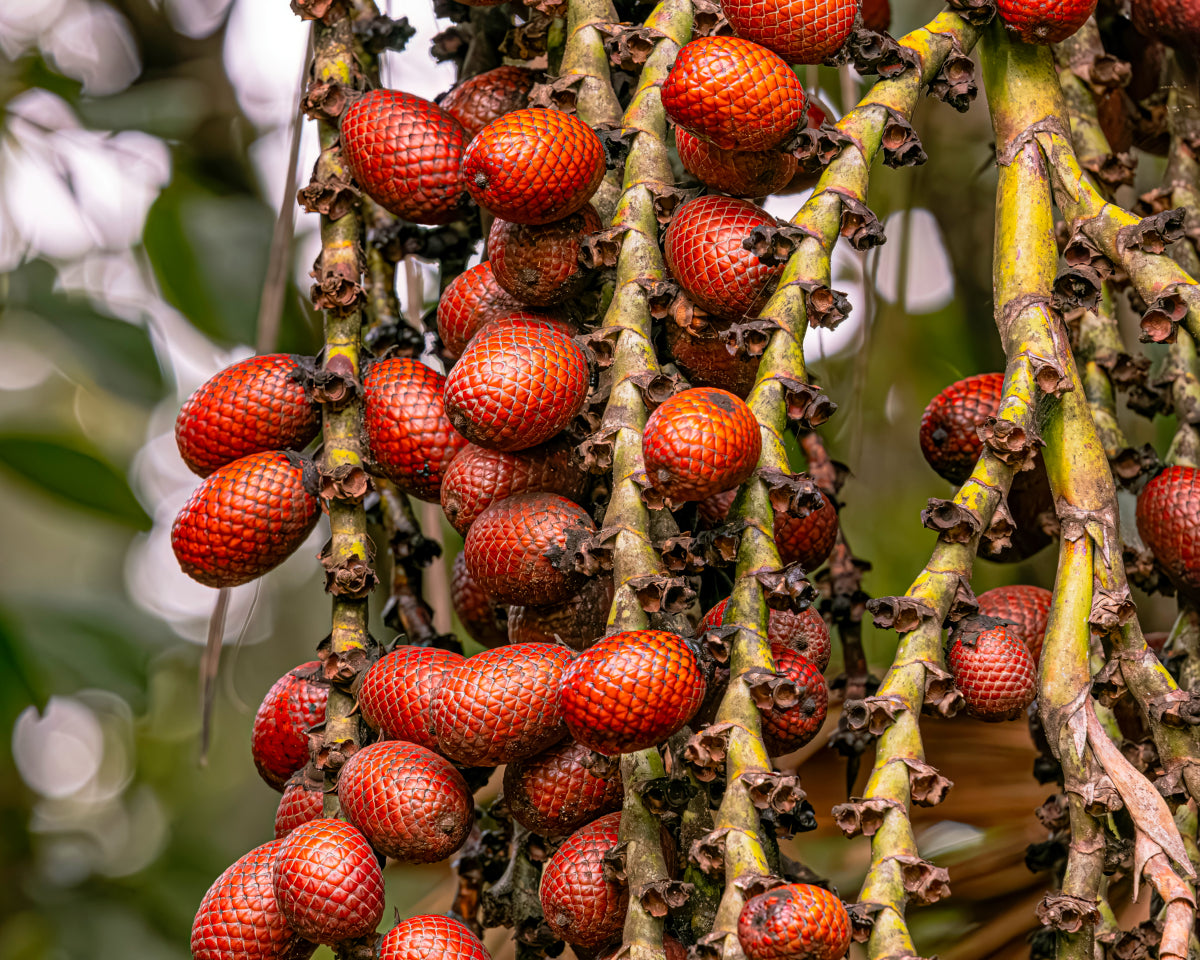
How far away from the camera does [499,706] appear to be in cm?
108

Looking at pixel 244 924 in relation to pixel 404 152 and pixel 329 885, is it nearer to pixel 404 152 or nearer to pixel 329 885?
pixel 329 885

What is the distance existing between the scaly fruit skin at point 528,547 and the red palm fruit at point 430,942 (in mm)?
299

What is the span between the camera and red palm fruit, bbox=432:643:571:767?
108 cm

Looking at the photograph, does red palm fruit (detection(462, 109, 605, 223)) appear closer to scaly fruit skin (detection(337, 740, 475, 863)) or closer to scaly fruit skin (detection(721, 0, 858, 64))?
scaly fruit skin (detection(721, 0, 858, 64))

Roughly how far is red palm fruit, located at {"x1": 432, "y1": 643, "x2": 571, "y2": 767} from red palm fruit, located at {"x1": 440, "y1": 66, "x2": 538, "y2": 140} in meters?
0.66

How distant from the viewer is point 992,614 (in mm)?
1348

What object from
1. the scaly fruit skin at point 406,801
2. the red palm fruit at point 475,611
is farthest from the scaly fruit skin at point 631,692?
the red palm fruit at point 475,611

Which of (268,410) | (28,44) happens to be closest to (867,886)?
(268,410)

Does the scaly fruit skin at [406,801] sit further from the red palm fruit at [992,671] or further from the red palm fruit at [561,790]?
the red palm fruit at [992,671]

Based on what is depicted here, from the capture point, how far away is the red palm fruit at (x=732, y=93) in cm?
115

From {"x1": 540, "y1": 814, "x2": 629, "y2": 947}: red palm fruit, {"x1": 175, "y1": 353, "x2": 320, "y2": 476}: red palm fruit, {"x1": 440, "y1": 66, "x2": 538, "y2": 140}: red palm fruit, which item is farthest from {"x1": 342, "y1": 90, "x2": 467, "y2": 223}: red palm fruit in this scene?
{"x1": 540, "y1": 814, "x2": 629, "y2": 947}: red palm fruit

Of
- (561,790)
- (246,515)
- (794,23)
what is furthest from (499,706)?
(794,23)

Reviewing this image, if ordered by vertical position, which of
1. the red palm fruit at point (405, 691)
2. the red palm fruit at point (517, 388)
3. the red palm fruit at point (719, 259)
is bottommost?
the red palm fruit at point (405, 691)

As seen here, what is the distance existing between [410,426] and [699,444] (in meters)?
0.41
